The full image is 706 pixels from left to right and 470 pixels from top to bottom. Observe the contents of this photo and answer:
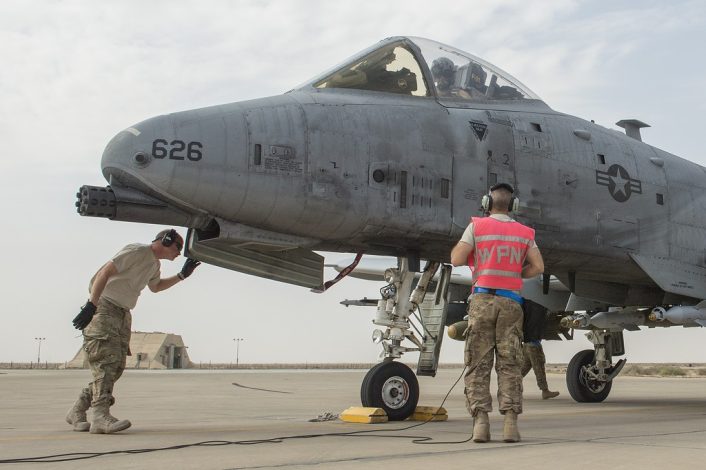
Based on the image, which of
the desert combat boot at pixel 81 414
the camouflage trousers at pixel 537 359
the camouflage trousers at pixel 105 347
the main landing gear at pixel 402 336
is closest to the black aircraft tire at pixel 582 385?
the camouflage trousers at pixel 537 359

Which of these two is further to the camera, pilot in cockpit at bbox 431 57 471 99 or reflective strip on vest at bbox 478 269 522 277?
pilot in cockpit at bbox 431 57 471 99

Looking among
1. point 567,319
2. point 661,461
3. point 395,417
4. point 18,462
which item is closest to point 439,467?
point 661,461

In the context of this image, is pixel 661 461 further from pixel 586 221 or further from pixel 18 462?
pixel 586 221

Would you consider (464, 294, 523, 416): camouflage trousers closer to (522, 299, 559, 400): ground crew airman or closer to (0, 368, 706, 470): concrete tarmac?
(0, 368, 706, 470): concrete tarmac

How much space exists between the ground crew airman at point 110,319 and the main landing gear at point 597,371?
347 inches

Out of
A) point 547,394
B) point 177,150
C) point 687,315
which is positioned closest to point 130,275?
point 177,150

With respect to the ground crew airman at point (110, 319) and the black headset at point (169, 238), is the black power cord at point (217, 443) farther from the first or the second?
the black headset at point (169, 238)

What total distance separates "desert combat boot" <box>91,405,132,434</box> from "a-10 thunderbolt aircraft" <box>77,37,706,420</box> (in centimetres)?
169

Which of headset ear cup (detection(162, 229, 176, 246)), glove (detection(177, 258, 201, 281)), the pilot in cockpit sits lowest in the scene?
glove (detection(177, 258, 201, 281))

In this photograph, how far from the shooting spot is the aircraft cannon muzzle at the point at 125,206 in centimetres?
714

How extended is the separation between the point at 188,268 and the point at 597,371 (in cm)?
884

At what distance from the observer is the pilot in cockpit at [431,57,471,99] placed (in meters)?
9.27

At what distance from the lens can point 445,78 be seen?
938cm

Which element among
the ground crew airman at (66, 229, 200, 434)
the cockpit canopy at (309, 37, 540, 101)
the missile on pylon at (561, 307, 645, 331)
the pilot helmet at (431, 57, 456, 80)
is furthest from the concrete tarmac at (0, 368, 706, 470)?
the pilot helmet at (431, 57, 456, 80)
